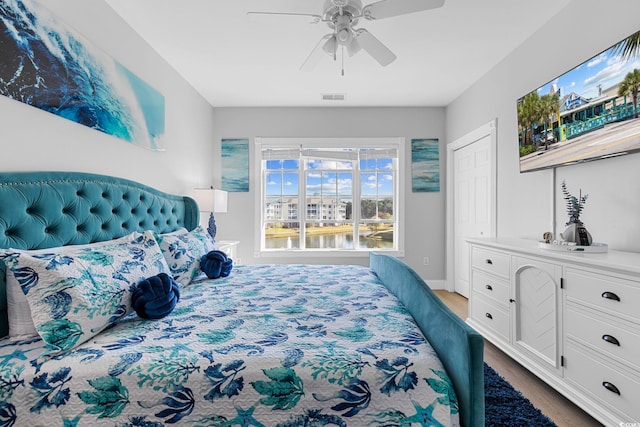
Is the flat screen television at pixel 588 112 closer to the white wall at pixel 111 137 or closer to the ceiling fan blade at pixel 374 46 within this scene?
the ceiling fan blade at pixel 374 46

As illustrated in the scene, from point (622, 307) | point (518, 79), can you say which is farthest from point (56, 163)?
point (518, 79)

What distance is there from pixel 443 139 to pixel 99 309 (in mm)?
4295

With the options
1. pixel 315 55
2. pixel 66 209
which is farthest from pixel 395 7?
pixel 66 209

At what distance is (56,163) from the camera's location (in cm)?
177

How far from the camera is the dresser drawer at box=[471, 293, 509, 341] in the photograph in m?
2.25

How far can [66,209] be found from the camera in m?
1.68

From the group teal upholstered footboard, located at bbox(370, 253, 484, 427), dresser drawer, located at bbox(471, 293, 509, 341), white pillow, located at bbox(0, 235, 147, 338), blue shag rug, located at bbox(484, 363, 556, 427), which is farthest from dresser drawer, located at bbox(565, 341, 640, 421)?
white pillow, located at bbox(0, 235, 147, 338)

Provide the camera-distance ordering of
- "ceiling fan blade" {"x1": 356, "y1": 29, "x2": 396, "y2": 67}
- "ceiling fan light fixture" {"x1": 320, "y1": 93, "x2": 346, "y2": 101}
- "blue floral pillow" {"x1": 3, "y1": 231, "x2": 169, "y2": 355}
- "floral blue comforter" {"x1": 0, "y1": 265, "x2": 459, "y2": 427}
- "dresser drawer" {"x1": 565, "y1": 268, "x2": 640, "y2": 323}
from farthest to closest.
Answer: "ceiling fan light fixture" {"x1": 320, "y1": 93, "x2": 346, "y2": 101}
"ceiling fan blade" {"x1": 356, "y1": 29, "x2": 396, "y2": 67}
"dresser drawer" {"x1": 565, "y1": 268, "x2": 640, "y2": 323}
"blue floral pillow" {"x1": 3, "y1": 231, "x2": 169, "y2": 355}
"floral blue comforter" {"x1": 0, "y1": 265, "x2": 459, "y2": 427}

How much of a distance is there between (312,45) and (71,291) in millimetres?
2577

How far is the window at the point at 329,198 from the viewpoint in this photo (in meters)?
4.36

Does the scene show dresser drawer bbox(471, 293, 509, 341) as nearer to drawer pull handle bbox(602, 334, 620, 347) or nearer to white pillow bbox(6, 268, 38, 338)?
drawer pull handle bbox(602, 334, 620, 347)

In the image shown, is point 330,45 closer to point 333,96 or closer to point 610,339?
point 333,96

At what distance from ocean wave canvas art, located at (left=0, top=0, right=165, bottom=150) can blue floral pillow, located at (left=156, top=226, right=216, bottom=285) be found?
908mm

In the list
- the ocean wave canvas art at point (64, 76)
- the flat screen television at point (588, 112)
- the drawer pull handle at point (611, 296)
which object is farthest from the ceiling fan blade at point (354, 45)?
the drawer pull handle at point (611, 296)
